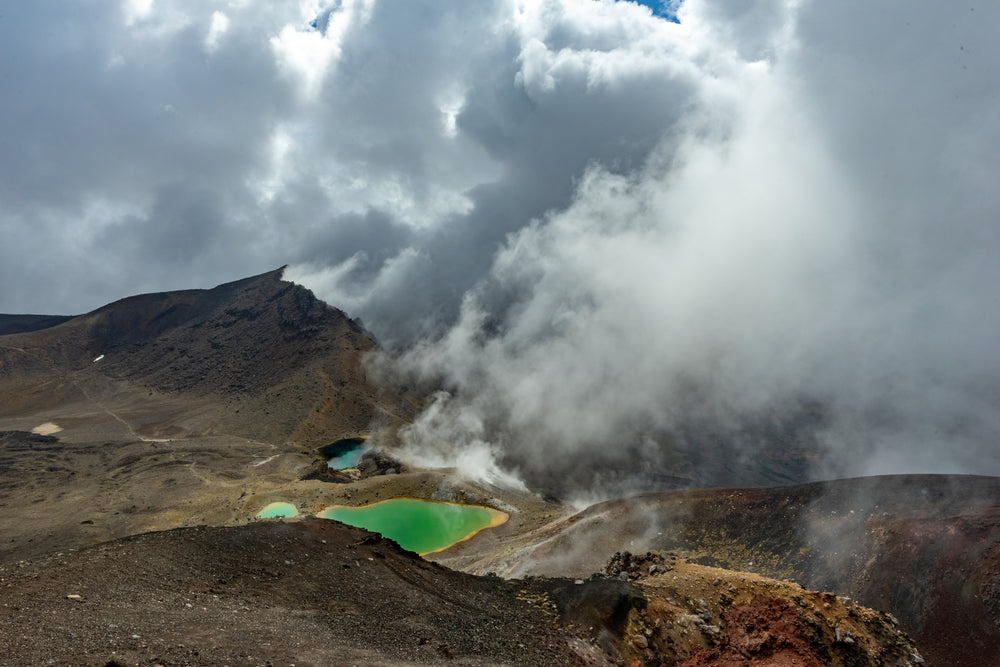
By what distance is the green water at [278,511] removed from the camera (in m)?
59.2

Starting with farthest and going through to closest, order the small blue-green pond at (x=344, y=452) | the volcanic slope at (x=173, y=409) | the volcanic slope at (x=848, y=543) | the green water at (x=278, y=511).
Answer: the small blue-green pond at (x=344, y=452) → the volcanic slope at (x=173, y=409) → the green water at (x=278, y=511) → the volcanic slope at (x=848, y=543)

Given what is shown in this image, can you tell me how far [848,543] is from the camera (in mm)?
33500

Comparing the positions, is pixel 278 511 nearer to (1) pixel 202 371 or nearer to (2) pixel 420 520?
(2) pixel 420 520

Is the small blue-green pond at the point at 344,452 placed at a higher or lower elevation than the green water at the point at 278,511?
higher

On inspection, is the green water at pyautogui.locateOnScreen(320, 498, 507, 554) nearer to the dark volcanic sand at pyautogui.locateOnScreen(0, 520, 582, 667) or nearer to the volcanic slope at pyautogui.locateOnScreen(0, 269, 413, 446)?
the dark volcanic sand at pyautogui.locateOnScreen(0, 520, 582, 667)

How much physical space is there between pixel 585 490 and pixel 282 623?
78620mm

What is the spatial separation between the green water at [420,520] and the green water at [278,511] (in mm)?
4022

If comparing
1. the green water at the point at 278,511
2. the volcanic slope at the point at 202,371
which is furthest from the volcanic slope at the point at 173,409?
the green water at the point at 278,511


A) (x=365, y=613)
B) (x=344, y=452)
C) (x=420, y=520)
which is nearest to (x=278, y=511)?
(x=420, y=520)

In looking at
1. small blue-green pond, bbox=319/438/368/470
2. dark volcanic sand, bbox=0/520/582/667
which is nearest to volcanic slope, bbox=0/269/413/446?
small blue-green pond, bbox=319/438/368/470

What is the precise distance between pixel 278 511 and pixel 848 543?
2259 inches

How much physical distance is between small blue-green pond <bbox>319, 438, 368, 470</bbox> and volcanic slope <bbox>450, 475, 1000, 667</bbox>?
1826 inches

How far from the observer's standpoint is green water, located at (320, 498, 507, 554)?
184 feet

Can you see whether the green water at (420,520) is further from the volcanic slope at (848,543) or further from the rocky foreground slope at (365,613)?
the rocky foreground slope at (365,613)
